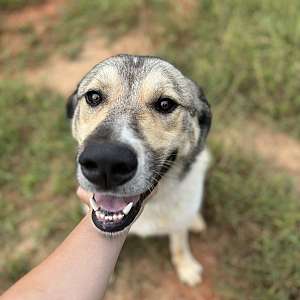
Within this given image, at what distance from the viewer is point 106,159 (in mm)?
1986

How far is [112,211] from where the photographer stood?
7.54ft

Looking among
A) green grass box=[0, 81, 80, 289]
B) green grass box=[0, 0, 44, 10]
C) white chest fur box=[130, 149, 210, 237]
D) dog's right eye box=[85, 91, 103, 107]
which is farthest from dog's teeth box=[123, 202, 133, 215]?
green grass box=[0, 0, 44, 10]

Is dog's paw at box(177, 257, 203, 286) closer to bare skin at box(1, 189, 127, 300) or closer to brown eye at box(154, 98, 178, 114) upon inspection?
bare skin at box(1, 189, 127, 300)

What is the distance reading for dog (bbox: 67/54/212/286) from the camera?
209 cm

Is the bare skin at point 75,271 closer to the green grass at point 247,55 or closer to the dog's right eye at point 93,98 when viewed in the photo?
the dog's right eye at point 93,98

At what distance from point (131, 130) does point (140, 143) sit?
91 mm

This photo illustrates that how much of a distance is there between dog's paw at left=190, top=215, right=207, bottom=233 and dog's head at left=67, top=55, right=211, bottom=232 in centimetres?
96

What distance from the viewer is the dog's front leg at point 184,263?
3.46m

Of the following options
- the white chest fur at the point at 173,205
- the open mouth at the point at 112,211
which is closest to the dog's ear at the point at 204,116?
the white chest fur at the point at 173,205

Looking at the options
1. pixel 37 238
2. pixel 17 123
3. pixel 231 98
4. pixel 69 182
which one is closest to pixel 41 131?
pixel 17 123

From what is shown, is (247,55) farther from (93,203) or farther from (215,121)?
(93,203)

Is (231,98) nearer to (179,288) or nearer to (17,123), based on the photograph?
(179,288)

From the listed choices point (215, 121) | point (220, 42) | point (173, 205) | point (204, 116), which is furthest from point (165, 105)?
point (220, 42)

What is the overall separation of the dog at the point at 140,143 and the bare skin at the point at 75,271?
0.12 meters
